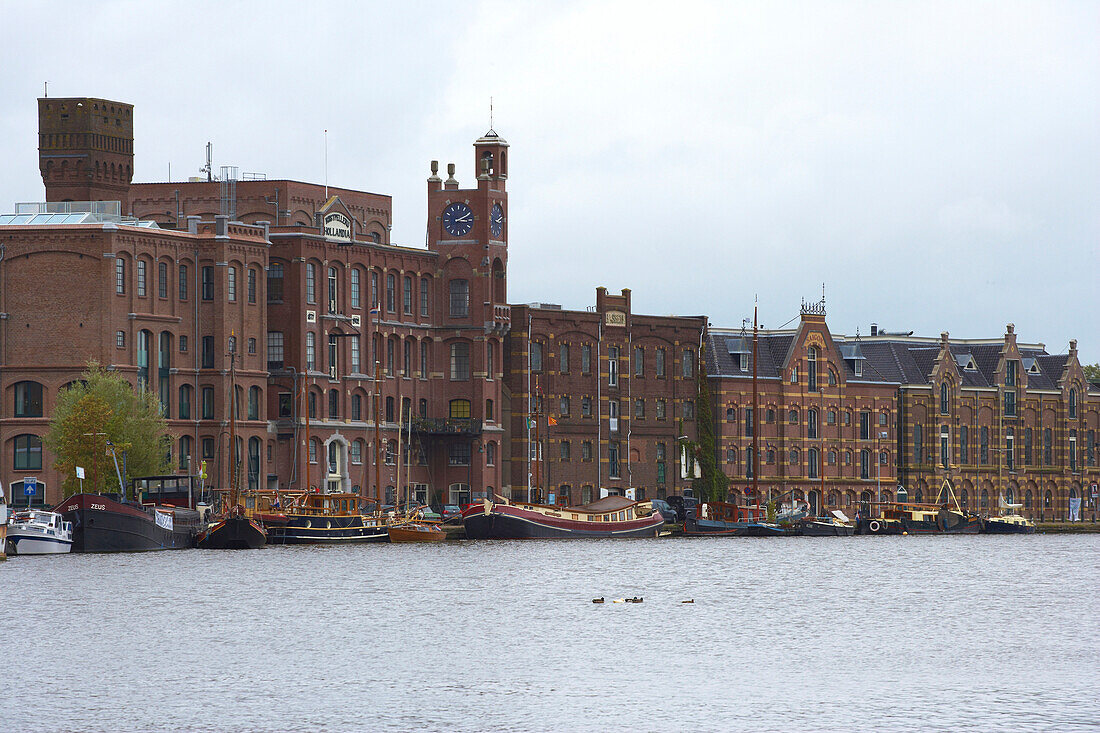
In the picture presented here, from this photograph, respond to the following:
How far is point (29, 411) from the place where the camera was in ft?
381

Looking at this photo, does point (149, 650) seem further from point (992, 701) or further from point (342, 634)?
point (992, 701)

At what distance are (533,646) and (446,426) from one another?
79233 millimetres

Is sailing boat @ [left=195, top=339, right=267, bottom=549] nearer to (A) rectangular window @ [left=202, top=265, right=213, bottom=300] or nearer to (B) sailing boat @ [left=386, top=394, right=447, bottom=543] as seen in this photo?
(B) sailing boat @ [left=386, top=394, right=447, bottom=543]

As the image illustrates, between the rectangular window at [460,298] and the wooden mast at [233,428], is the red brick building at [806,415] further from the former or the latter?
the wooden mast at [233,428]

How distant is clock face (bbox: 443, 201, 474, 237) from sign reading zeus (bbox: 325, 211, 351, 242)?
846 cm

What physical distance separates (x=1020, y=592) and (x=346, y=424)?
59.8 metres

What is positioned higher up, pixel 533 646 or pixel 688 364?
pixel 688 364

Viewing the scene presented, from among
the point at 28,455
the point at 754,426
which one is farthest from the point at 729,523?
the point at 28,455

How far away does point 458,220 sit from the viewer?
13912cm

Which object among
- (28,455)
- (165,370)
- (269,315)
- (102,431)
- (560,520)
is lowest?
(560,520)

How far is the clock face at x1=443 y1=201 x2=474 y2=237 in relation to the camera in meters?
139

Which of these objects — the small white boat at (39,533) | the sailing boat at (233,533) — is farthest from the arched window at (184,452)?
the small white boat at (39,533)

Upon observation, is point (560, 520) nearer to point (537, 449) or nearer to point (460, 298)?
point (537, 449)

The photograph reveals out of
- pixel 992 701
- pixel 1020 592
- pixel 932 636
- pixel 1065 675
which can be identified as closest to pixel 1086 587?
pixel 1020 592
